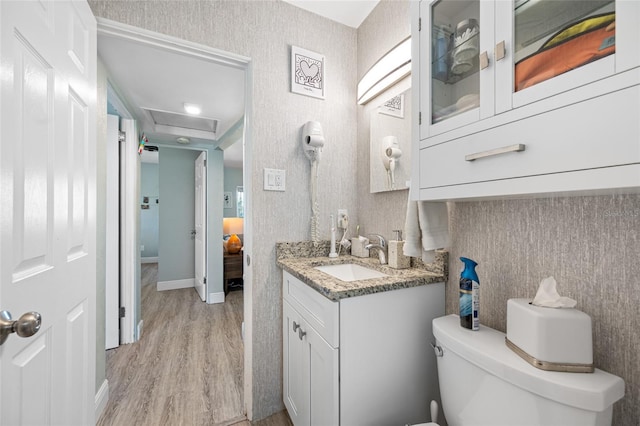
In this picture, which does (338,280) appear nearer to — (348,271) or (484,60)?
(348,271)

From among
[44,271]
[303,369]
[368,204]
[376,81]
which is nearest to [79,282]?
[44,271]

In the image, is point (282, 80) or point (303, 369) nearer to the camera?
point (303, 369)

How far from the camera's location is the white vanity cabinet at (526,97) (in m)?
0.50

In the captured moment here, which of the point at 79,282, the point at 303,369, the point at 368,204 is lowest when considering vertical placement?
the point at 303,369

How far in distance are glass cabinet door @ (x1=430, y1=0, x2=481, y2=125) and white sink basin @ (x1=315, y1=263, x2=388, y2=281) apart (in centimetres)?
83

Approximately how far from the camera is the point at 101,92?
5.53 ft

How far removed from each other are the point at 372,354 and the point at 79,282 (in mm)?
1181

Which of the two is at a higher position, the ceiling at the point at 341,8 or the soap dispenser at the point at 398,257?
the ceiling at the point at 341,8

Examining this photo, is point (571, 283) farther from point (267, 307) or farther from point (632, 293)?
point (267, 307)

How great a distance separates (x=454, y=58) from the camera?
0.88 meters

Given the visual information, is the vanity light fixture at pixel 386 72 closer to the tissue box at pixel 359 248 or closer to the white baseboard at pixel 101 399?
the tissue box at pixel 359 248

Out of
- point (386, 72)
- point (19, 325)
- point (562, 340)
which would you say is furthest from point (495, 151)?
point (19, 325)

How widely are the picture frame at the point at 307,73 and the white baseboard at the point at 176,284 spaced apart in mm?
3674

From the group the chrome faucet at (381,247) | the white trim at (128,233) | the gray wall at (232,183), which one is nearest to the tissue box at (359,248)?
the chrome faucet at (381,247)
